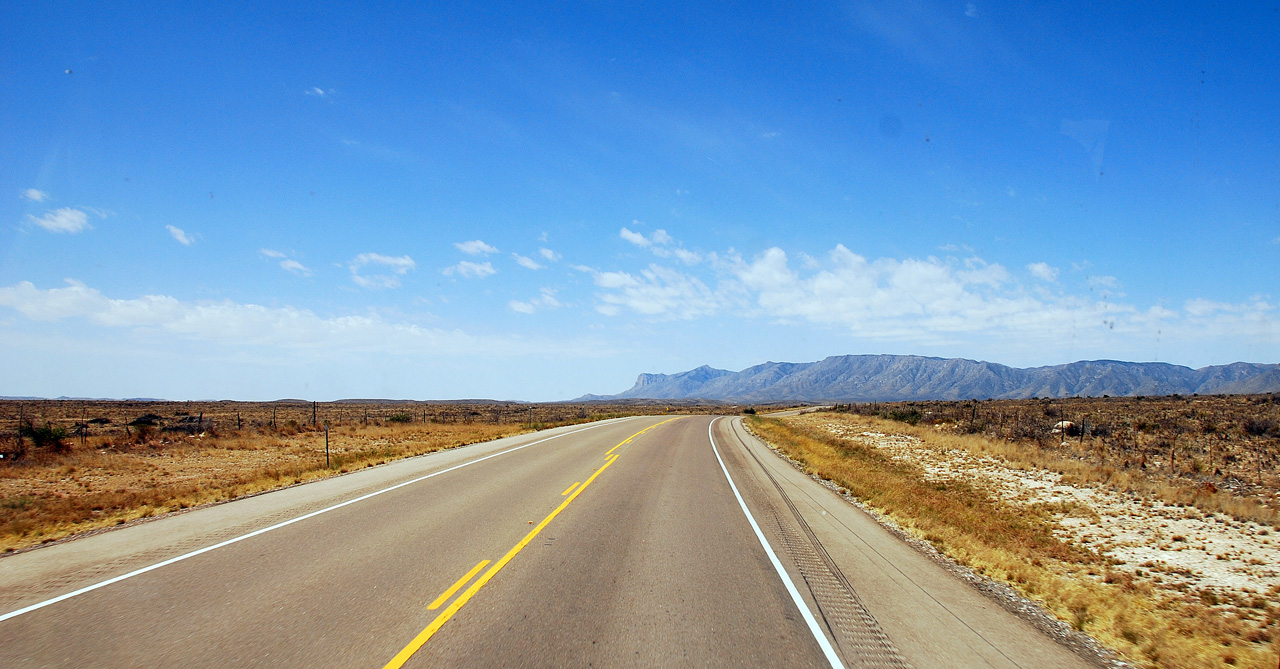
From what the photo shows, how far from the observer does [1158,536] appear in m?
12.1

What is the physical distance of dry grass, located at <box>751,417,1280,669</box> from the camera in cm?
614

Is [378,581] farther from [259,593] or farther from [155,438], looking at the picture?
[155,438]

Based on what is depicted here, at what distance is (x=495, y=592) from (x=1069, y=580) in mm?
8470

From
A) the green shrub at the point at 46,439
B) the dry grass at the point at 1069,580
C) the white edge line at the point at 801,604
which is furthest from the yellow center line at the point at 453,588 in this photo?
the green shrub at the point at 46,439

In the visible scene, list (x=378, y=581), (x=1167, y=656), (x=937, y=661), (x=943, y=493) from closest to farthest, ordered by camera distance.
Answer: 1. (x=937, y=661)
2. (x=1167, y=656)
3. (x=378, y=581)
4. (x=943, y=493)

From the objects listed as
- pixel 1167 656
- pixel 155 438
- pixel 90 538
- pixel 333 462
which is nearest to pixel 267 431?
pixel 155 438

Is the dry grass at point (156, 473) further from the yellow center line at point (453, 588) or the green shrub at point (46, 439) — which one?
the yellow center line at point (453, 588)

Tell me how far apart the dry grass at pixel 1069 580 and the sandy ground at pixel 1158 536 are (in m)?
0.45

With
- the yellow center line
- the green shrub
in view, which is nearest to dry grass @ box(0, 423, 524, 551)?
the green shrub

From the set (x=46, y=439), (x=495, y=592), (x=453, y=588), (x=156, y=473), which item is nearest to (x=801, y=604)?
(x=495, y=592)

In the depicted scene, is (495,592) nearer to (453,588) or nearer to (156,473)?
(453,588)

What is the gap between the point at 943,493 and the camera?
54.1 ft

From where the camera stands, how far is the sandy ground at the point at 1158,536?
9391mm

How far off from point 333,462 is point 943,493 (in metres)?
19.8
